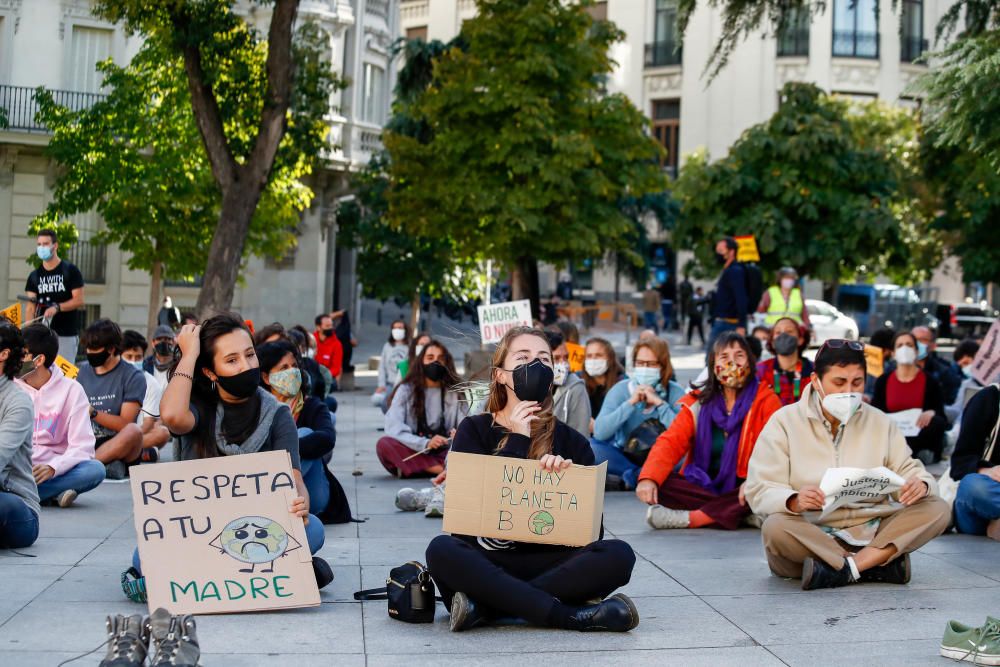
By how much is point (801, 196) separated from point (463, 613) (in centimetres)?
2651

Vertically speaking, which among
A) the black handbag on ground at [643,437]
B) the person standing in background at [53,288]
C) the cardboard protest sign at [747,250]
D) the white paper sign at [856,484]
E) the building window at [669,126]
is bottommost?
the black handbag on ground at [643,437]

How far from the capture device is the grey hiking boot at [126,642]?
536 centimetres

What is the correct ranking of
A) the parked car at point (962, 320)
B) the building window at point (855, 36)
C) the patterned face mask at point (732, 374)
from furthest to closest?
the building window at point (855, 36)
the parked car at point (962, 320)
the patterned face mask at point (732, 374)

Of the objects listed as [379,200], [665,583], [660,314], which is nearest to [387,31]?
[379,200]

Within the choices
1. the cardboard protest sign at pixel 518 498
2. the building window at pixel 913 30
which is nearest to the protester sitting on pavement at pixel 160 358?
the cardboard protest sign at pixel 518 498

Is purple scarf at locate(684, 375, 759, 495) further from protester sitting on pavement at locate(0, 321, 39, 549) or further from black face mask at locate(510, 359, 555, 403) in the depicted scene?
protester sitting on pavement at locate(0, 321, 39, 549)

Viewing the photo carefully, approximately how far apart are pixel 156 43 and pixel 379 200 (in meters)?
8.29

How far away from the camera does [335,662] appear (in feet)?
19.2

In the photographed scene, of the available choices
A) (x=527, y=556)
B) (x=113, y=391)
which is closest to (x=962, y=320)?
(x=113, y=391)

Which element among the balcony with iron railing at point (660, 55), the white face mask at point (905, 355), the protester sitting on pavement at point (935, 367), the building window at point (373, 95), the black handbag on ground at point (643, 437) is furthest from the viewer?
the balcony with iron railing at point (660, 55)

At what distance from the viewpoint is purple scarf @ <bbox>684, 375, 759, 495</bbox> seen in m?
9.91

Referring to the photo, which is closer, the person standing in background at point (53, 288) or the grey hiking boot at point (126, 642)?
the grey hiking boot at point (126, 642)

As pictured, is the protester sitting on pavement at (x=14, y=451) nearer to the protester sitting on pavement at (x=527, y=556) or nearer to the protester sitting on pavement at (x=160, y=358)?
the protester sitting on pavement at (x=527, y=556)

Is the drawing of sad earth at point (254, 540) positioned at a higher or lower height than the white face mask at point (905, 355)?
lower
